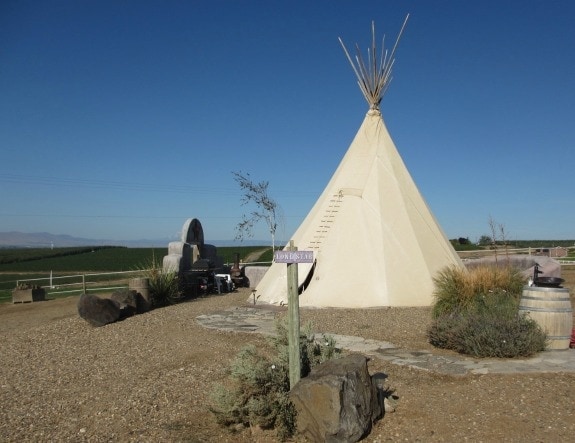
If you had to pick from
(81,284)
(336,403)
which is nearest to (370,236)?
(336,403)

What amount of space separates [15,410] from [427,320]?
249 inches

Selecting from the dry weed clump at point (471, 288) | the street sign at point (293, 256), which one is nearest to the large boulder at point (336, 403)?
the street sign at point (293, 256)

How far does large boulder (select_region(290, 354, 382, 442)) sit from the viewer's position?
392 centimetres

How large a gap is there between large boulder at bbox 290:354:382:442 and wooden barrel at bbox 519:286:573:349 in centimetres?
332

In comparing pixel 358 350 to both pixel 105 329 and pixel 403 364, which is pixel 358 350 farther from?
pixel 105 329

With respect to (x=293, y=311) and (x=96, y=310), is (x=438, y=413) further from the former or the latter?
(x=96, y=310)

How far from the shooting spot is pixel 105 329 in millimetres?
9016

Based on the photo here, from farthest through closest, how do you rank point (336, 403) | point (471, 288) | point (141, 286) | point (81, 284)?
point (81, 284) → point (141, 286) → point (471, 288) → point (336, 403)

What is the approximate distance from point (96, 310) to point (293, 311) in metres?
6.01

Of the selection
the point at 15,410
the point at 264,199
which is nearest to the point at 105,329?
the point at 15,410

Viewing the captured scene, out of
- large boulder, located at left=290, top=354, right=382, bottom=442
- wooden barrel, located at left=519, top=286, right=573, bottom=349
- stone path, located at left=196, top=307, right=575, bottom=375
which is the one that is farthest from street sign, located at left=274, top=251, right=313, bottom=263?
wooden barrel, located at left=519, top=286, right=573, bottom=349

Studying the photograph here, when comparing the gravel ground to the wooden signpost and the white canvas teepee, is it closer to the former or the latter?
the wooden signpost

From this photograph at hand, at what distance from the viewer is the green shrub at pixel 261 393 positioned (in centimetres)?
429

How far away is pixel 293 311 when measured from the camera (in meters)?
4.47
